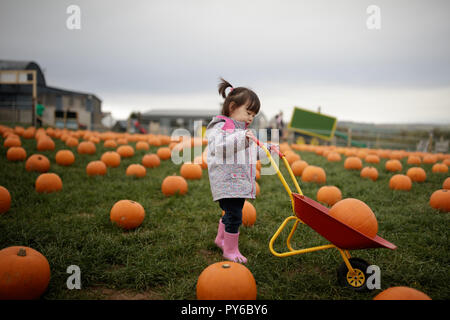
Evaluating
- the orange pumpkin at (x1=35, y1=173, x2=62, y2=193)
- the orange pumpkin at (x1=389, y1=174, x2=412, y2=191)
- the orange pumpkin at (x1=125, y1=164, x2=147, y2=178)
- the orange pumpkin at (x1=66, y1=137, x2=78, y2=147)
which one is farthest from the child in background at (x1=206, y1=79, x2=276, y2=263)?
the orange pumpkin at (x1=66, y1=137, x2=78, y2=147)

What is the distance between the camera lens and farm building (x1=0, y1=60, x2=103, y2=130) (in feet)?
57.7

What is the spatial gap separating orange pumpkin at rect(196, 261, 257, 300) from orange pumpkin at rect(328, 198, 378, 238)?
38.5 inches

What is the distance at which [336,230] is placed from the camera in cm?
236

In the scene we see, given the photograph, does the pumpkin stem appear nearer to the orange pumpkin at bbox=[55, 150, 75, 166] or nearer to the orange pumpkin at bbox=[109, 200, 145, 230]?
the orange pumpkin at bbox=[109, 200, 145, 230]

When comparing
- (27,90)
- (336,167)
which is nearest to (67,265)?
(336,167)

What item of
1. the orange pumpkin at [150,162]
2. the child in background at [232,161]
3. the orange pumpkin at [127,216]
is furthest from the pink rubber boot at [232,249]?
the orange pumpkin at [150,162]

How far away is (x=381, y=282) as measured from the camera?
8.97 feet

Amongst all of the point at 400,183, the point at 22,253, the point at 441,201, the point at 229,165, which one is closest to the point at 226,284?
the point at 229,165

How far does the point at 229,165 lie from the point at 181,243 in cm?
113

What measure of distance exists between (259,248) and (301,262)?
0.48 m

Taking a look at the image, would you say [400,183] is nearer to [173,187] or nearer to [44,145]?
[173,187]

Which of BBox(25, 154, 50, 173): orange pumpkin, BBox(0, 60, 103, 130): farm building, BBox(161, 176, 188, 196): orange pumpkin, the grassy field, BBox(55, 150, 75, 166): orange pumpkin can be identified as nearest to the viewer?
the grassy field

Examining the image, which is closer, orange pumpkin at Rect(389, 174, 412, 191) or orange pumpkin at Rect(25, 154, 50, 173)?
orange pumpkin at Rect(389, 174, 412, 191)
